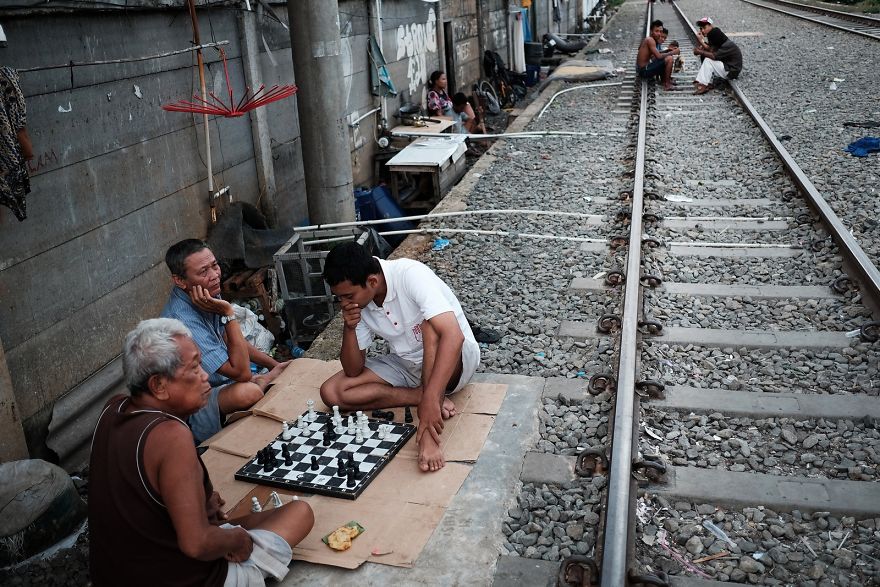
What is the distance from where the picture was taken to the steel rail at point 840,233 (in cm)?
530

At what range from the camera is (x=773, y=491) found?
351cm

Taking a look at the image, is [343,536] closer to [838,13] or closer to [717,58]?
[717,58]

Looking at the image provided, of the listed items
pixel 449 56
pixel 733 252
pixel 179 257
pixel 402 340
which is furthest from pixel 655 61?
pixel 179 257

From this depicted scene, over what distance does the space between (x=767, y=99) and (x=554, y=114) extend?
3520 millimetres

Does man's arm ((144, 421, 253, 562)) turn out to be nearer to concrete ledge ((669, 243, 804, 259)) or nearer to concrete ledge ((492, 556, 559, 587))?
concrete ledge ((492, 556, 559, 587))

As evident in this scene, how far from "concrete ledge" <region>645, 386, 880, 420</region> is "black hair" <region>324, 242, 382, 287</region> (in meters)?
1.69

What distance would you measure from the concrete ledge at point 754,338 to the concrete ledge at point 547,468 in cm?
152

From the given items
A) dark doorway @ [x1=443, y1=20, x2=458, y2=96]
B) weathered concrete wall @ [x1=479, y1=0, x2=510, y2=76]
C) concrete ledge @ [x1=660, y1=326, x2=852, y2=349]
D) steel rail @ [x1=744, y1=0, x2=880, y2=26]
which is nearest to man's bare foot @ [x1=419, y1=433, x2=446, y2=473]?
concrete ledge @ [x1=660, y1=326, x2=852, y2=349]

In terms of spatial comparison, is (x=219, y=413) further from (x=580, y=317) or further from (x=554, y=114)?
(x=554, y=114)

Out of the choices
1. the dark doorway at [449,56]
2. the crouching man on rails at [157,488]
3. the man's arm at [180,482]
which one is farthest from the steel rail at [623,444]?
the dark doorway at [449,56]

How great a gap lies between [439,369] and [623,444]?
96 centimetres

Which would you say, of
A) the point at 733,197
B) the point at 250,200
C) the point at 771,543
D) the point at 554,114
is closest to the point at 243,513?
the point at 771,543

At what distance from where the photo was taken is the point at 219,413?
→ 473 cm

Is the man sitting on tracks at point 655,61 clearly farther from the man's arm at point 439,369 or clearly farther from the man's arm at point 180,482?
the man's arm at point 180,482
